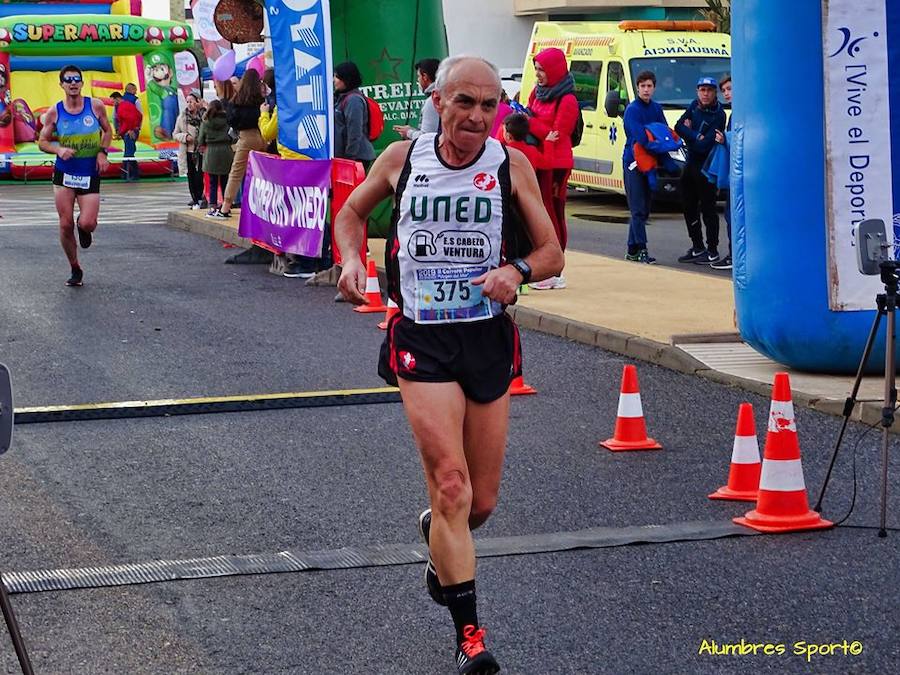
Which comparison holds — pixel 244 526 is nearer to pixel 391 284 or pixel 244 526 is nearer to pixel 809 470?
pixel 391 284

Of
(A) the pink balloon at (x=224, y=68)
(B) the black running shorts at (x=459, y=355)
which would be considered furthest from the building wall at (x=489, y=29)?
(B) the black running shorts at (x=459, y=355)

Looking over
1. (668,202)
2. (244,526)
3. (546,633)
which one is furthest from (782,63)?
(668,202)

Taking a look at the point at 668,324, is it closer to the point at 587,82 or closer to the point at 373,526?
the point at 373,526

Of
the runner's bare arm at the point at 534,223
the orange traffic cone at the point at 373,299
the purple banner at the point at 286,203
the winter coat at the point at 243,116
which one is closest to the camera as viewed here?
the runner's bare arm at the point at 534,223

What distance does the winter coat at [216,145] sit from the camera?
21766mm

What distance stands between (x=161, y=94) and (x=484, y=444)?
30.9 meters

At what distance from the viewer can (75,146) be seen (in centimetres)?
1459

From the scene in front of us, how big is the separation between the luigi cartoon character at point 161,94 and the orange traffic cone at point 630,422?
28129 millimetres

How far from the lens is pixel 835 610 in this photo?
5387 mm

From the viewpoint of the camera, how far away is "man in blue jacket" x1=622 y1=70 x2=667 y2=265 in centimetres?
1603

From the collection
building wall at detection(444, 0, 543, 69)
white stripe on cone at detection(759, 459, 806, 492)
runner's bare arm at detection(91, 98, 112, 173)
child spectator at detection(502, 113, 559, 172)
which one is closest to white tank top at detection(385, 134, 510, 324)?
white stripe on cone at detection(759, 459, 806, 492)

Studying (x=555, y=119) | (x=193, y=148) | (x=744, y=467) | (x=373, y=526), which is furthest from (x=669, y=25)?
(x=373, y=526)

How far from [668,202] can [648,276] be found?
10.1 metres

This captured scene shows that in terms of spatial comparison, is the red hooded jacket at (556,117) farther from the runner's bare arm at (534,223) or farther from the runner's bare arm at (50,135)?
the runner's bare arm at (534,223)
